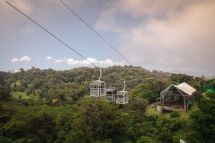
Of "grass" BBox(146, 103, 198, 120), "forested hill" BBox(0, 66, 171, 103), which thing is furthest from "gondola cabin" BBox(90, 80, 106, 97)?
"forested hill" BBox(0, 66, 171, 103)

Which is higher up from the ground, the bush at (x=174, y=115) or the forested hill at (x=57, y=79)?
the forested hill at (x=57, y=79)

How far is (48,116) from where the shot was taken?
120 ft

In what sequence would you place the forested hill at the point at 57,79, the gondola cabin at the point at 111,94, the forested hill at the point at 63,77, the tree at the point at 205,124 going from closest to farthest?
the gondola cabin at the point at 111,94, the tree at the point at 205,124, the forested hill at the point at 57,79, the forested hill at the point at 63,77

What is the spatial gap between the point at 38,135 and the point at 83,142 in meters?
6.03

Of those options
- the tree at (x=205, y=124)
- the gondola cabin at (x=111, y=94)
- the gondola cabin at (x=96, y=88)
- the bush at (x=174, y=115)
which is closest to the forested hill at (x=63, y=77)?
the bush at (x=174, y=115)

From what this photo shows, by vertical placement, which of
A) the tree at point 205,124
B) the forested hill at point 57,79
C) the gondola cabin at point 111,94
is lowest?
the tree at point 205,124

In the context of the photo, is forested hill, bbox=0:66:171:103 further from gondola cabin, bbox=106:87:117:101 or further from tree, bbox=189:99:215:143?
gondola cabin, bbox=106:87:117:101

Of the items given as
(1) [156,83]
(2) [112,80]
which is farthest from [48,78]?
(1) [156,83]

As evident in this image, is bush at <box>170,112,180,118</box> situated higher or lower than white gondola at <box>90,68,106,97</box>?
lower

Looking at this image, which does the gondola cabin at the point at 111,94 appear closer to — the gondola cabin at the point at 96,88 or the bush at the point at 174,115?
the gondola cabin at the point at 96,88

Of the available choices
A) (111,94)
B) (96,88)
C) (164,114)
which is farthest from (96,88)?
(164,114)

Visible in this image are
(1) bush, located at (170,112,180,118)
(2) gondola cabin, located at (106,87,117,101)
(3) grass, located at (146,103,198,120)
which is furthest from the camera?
(1) bush, located at (170,112,180,118)

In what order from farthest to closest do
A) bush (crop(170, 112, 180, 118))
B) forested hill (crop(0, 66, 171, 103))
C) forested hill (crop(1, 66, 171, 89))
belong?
forested hill (crop(1, 66, 171, 89)) → forested hill (crop(0, 66, 171, 103)) → bush (crop(170, 112, 180, 118))

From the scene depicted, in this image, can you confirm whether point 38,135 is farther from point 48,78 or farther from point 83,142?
point 48,78
